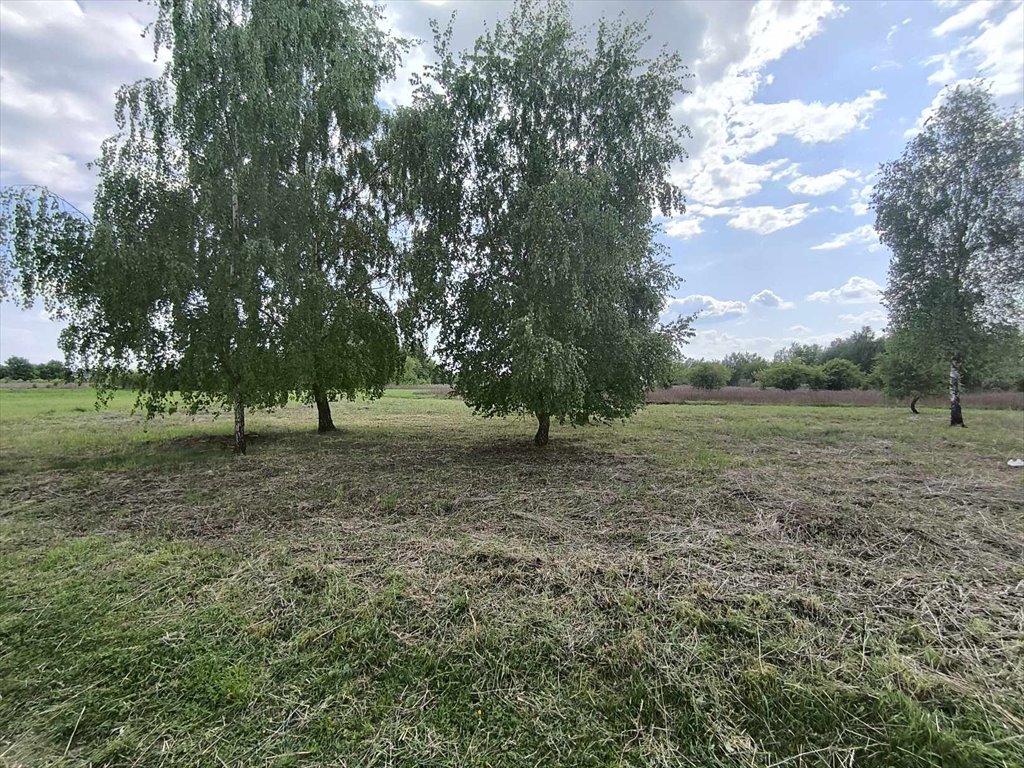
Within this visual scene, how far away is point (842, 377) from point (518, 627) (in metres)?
49.6

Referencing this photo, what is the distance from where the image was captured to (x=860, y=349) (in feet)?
183

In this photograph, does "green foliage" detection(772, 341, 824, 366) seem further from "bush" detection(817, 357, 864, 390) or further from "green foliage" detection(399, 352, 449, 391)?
"green foliage" detection(399, 352, 449, 391)

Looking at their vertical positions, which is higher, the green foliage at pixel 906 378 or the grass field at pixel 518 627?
the green foliage at pixel 906 378

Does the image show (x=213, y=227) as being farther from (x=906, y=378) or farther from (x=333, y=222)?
(x=906, y=378)

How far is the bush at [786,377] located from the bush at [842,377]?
1.54 meters

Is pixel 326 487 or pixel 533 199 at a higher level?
pixel 533 199

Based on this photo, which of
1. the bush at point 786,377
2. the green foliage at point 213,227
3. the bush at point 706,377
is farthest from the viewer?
the bush at point 786,377

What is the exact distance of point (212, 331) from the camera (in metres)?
8.84

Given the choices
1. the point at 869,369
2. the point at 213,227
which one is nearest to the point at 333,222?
the point at 213,227

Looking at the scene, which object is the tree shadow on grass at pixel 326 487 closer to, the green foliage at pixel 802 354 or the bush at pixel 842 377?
the bush at pixel 842 377

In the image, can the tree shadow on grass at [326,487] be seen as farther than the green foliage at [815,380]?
No

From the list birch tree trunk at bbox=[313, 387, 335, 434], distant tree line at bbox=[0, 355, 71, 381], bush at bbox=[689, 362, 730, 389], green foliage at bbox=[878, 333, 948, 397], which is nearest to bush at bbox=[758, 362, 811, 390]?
bush at bbox=[689, 362, 730, 389]

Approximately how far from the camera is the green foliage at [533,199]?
341 inches

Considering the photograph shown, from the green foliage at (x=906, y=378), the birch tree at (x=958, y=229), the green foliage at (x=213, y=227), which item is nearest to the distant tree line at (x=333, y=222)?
the green foliage at (x=213, y=227)
